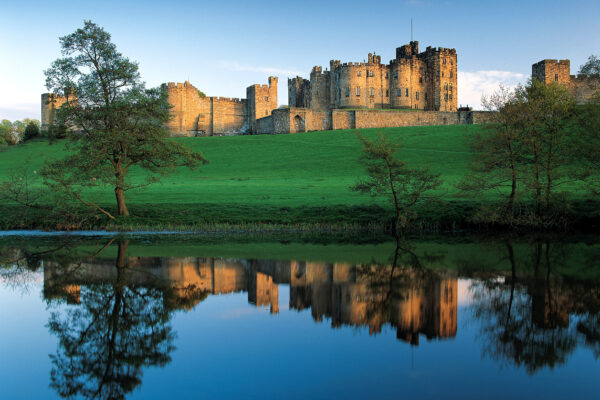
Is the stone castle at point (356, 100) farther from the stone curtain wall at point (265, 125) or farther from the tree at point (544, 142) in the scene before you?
the tree at point (544, 142)

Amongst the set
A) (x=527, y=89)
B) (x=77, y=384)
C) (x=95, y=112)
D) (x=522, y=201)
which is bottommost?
(x=77, y=384)

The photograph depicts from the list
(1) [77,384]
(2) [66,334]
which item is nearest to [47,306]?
(2) [66,334]

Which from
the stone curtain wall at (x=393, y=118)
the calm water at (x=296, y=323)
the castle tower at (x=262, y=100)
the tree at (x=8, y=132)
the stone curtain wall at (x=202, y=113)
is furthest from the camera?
the tree at (x=8, y=132)

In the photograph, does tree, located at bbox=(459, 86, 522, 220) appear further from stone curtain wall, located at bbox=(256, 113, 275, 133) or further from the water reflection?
stone curtain wall, located at bbox=(256, 113, 275, 133)

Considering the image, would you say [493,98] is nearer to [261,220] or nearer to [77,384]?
[261,220]

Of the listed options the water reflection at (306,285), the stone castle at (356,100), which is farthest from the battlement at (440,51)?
the water reflection at (306,285)

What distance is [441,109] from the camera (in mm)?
79625

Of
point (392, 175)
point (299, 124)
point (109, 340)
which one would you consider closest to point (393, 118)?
point (299, 124)

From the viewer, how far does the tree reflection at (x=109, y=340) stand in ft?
26.5

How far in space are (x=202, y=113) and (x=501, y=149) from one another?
66.0 m

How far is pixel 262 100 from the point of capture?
3319 inches

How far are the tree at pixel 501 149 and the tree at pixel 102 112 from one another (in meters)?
14.5

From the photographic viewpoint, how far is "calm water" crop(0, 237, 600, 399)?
315 inches

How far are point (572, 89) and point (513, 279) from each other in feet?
231
